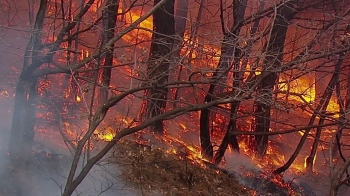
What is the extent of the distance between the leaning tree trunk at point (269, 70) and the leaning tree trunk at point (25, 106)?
3.92 metres

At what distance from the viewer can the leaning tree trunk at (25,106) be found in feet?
23.9

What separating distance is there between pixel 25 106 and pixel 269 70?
4.63 metres

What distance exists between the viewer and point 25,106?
7.70m

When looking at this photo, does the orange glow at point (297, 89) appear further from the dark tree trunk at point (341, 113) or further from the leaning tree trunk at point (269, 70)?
the dark tree trunk at point (341, 113)

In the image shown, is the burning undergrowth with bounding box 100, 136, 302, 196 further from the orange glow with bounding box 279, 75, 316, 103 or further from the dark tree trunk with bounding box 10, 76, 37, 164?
Answer: the orange glow with bounding box 279, 75, 316, 103

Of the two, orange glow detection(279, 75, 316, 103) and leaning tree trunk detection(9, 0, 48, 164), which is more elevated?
orange glow detection(279, 75, 316, 103)

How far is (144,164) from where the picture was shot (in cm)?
911

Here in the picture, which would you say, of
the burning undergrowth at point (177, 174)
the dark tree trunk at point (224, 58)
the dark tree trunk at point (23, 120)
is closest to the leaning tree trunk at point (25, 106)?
the dark tree trunk at point (23, 120)

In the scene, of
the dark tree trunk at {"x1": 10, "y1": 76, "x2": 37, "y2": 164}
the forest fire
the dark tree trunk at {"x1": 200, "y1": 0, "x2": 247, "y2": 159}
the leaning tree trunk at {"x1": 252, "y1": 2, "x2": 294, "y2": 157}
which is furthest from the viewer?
the dark tree trunk at {"x1": 10, "y1": 76, "x2": 37, "y2": 164}

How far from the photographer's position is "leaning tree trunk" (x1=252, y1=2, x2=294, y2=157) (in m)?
5.97

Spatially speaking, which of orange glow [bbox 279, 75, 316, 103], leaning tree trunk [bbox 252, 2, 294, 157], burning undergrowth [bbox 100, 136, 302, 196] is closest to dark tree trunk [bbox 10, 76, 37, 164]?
burning undergrowth [bbox 100, 136, 302, 196]

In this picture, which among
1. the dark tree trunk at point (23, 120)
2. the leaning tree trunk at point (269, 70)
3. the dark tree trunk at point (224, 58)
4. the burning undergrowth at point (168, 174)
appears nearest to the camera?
the leaning tree trunk at point (269, 70)

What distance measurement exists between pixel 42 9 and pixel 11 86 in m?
5.11

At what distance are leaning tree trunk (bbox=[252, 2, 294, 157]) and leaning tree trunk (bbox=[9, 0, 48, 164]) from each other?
3921mm
